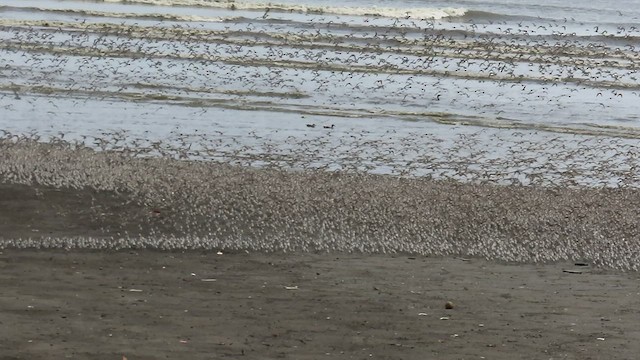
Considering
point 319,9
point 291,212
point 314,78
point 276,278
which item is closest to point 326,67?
point 314,78

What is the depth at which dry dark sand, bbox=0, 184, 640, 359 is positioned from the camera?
7.73 meters

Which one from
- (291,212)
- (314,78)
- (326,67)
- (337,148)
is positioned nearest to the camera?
(291,212)

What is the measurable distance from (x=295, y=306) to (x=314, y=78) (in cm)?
1034

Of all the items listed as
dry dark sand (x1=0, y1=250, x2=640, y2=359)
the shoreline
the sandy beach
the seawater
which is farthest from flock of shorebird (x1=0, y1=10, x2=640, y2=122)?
dry dark sand (x1=0, y1=250, x2=640, y2=359)

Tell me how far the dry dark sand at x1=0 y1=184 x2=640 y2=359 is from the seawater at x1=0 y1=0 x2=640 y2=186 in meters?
3.69

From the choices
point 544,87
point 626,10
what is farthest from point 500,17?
point 544,87

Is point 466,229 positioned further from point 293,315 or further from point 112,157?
point 112,157

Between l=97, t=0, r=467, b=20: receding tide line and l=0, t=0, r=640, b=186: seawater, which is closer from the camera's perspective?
l=0, t=0, r=640, b=186: seawater

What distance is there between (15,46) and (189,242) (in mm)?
11047

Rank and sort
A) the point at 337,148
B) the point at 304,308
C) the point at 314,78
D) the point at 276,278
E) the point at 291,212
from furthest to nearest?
the point at 314,78
the point at 337,148
the point at 291,212
the point at 276,278
the point at 304,308

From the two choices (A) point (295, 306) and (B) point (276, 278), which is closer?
(A) point (295, 306)

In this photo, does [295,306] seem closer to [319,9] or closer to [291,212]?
[291,212]

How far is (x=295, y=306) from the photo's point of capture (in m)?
8.54

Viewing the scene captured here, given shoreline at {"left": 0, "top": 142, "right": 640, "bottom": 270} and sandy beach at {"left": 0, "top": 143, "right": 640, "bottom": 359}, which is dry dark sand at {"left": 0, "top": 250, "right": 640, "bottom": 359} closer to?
sandy beach at {"left": 0, "top": 143, "right": 640, "bottom": 359}
